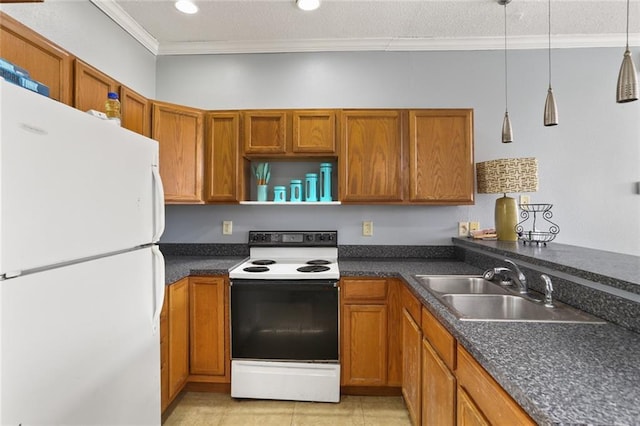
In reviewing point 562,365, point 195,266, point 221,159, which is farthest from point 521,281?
point 221,159

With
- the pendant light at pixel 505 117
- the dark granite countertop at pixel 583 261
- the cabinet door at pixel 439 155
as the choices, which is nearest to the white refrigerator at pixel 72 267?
the cabinet door at pixel 439 155

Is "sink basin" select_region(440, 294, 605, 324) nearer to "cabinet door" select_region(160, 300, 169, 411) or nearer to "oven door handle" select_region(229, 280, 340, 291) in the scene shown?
"oven door handle" select_region(229, 280, 340, 291)

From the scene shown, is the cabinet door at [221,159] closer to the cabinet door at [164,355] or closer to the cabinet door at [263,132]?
the cabinet door at [263,132]

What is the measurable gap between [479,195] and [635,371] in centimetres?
204

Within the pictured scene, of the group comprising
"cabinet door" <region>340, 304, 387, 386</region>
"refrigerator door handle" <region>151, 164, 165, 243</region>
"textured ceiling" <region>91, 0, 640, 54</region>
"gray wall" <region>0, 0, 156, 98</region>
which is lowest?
"cabinet door" <region>340, 304, 387, 386</region>

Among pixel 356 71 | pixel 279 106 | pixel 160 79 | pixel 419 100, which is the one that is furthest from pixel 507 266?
pixel 160 79

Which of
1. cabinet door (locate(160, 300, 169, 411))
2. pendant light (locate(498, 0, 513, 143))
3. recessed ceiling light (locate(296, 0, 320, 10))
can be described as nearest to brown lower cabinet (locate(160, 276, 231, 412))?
cabinet door (locate(160, 300, 169, 411))

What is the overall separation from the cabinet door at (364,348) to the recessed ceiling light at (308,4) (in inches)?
84.5

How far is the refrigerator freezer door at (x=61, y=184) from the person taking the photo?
0.85m

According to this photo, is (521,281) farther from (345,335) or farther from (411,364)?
(345,335)

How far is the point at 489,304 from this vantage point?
1620 millimetres

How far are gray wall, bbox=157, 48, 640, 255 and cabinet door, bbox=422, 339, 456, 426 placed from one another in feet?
4.26

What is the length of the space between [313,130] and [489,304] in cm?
168

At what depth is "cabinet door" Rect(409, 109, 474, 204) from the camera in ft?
7.92
